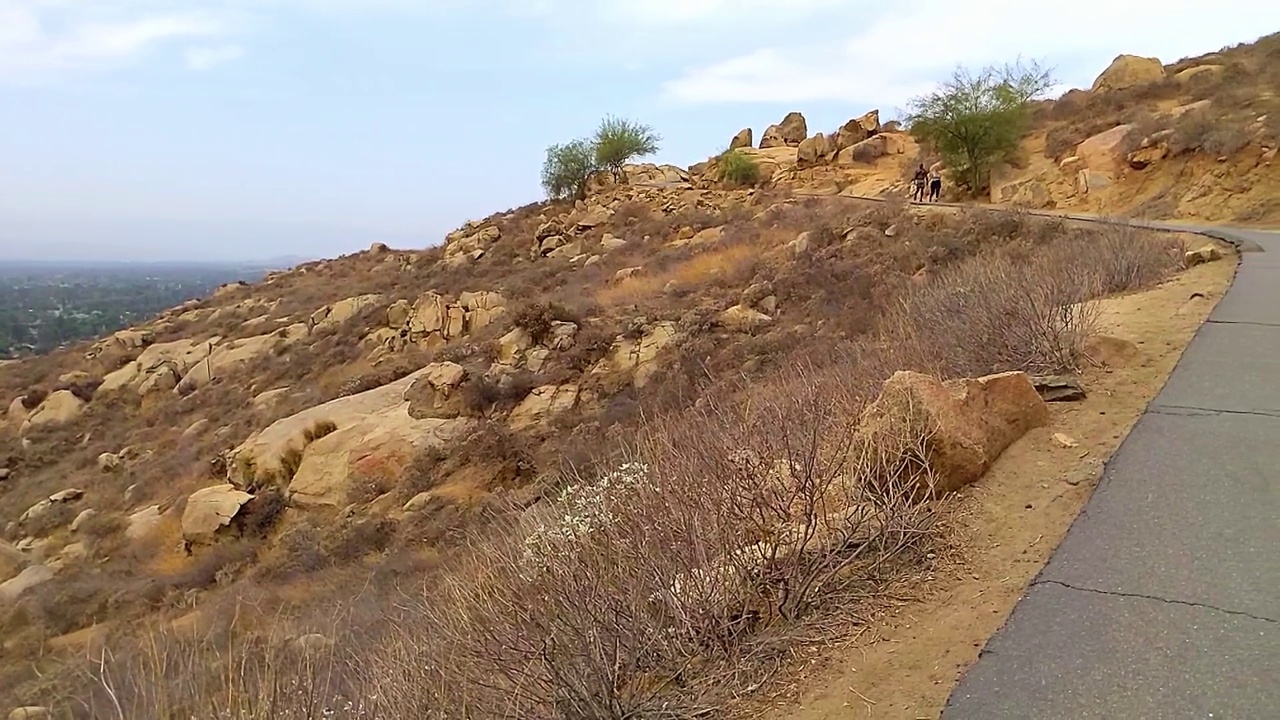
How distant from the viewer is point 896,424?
479 centimetres

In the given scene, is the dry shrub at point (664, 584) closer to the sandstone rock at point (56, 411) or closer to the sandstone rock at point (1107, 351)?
the sandstone rock at point (1107, 351)

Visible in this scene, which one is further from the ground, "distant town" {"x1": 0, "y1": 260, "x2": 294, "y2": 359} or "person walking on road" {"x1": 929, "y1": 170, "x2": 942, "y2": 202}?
"person walking on road" {"x1": 929, "y1": 170, "x2": 942, "y2": 202}

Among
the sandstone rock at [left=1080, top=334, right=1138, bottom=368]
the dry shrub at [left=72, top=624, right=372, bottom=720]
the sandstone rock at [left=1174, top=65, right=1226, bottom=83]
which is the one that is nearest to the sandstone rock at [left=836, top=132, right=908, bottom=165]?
the sandstone rock at [left=1174, top=65, right=1226, bottom=83]

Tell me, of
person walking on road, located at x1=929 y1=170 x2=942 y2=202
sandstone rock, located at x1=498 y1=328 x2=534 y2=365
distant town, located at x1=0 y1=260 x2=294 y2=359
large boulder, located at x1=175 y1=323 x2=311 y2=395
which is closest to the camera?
sandstone rock, located at x1=498 y1=328 x2=534 y2=365

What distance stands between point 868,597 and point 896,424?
1186mm

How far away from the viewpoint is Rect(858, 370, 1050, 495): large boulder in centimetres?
471

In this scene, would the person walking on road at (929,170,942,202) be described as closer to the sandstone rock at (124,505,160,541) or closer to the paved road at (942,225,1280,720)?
the paved road at (942,225,1280,720)

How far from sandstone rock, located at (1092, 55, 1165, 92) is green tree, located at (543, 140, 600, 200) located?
25904mm

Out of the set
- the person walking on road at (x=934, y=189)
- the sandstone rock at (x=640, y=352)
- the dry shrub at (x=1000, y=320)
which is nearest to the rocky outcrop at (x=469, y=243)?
the person walking on road at (x=934, y=189)

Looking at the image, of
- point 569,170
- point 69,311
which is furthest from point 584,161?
point 69,311

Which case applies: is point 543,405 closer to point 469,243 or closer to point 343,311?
point 343,311

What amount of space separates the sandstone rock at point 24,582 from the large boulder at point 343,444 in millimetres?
3317

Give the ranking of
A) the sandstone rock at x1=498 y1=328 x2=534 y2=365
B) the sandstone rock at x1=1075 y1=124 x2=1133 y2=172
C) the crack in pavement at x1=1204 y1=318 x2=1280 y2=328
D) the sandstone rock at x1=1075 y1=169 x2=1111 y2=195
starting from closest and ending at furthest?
the crack in pavement at x1=1204 y1=318 x2=1280 y2=328
the sandstone rock at x1=498 y1=328 x2=534 y2=365
the sandstone rock at x1=1075 y1=169 x2=1111 y2=195
the sandstone rock at x1=1075 y1=124 x2=1133 y2=172

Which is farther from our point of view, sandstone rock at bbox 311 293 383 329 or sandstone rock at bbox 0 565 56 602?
sandstone rock at bbox 311 293 383 329
